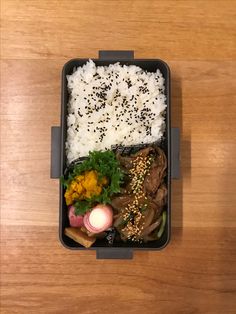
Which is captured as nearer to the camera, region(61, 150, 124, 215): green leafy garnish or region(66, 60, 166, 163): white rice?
region(61, 150, 124, 215): green leafy garnish

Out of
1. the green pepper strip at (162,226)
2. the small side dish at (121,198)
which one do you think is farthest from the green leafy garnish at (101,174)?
the green pepper strip at (162,226)

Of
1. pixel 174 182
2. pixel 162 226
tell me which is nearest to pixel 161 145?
pixel 174 182

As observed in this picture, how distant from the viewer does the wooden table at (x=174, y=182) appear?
129cm

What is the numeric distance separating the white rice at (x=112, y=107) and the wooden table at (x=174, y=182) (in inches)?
3.6

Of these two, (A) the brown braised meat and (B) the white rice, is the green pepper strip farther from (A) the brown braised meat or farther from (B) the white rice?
(B) the white rice

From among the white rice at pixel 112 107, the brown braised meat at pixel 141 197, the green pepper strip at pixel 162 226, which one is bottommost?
the green pepper strip at pixel 162 226

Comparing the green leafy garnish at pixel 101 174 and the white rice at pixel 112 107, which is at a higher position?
the white rice at pixel 112 107

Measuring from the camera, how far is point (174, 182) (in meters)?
1.30

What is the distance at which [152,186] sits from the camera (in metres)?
1.19

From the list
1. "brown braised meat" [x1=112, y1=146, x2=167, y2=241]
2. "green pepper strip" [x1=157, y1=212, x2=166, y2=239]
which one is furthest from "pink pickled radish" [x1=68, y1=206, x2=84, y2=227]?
"green pepper strip" [x1=157, y1=212, x2=166, y2=239]

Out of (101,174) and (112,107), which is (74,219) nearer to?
(101,174)

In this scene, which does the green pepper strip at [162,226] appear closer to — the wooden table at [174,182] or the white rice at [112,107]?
the wooden table at [174,182]

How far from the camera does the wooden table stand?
1285 millimetres

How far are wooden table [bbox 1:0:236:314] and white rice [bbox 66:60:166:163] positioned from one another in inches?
3.6
